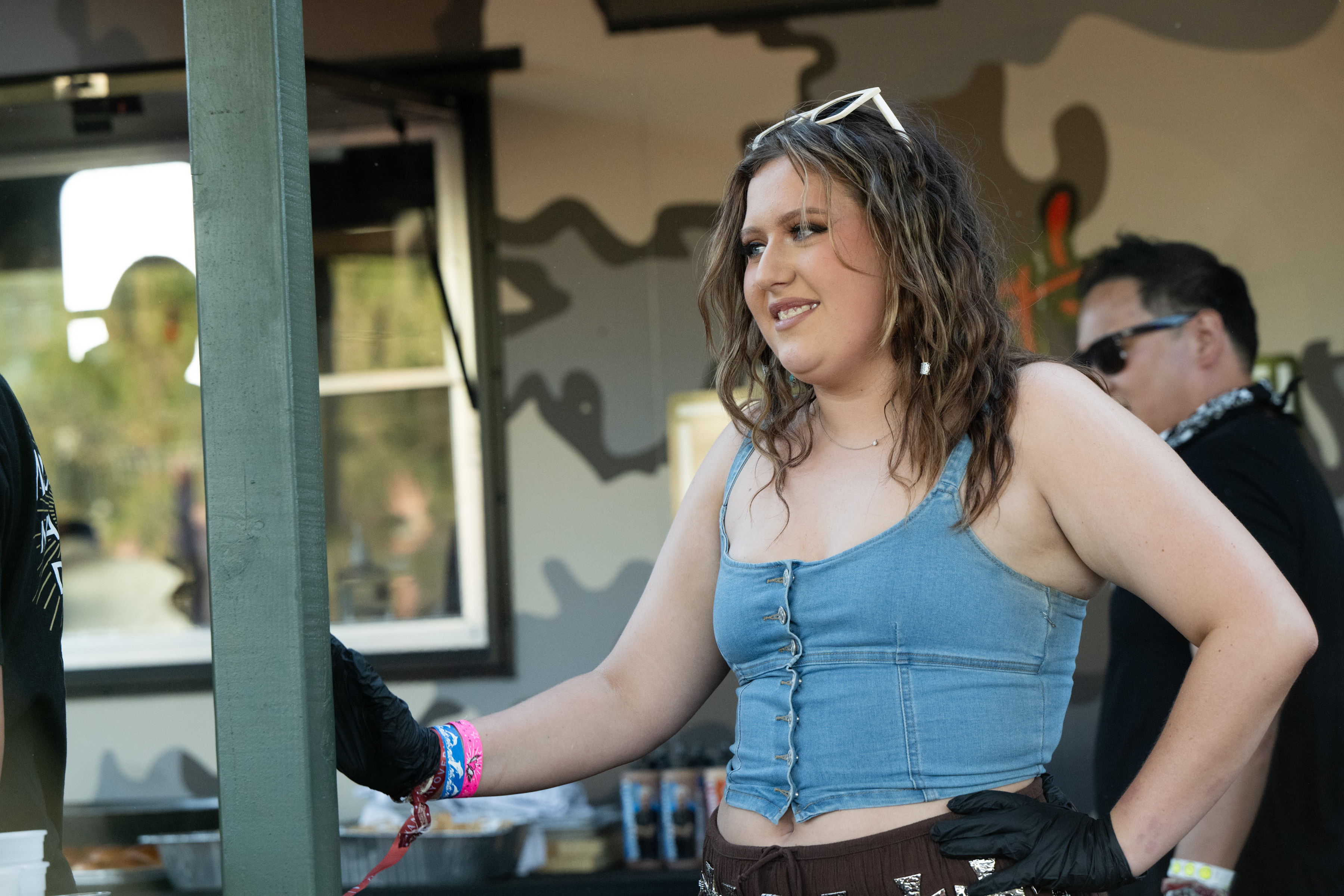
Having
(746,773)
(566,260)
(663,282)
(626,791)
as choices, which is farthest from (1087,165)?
(746,773)

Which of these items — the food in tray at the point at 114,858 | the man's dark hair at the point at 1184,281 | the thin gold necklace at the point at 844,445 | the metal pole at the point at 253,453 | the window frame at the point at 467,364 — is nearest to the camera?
the metal pole at the point at 253,453

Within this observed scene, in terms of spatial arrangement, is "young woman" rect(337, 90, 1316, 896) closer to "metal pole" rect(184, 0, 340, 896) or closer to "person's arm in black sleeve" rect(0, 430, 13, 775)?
"metal pole" rect(184, 0, 340, 896)

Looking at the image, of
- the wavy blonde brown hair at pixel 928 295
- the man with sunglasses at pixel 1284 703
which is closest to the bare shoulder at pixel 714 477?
the wavy blonde brown hair at pixel 928 295

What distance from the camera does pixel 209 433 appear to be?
120 centimetres

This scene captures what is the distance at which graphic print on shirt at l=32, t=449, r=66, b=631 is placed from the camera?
156 cm

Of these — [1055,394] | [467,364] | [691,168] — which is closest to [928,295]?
[1055,394]

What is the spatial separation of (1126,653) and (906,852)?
161 centimetres

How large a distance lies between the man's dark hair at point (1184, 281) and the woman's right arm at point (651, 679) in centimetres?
183

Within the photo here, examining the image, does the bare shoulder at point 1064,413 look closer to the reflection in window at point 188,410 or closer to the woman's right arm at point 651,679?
the woman's right arm at point 651,679

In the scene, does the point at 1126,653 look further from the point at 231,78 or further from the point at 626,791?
the point at 231,78

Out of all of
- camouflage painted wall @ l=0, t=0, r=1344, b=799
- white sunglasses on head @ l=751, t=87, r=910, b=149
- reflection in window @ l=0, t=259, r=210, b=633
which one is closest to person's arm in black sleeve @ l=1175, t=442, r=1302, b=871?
camouflage painted wall @ l=0, t=0, r=1344, b=799

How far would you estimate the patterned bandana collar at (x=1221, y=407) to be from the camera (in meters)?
2.73

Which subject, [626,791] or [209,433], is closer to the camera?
[209,433]

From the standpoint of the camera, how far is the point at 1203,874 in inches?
103
